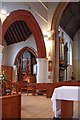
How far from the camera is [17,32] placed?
1258 cm

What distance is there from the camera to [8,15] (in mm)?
7453

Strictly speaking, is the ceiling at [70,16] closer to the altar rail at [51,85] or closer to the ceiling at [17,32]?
the ceiling at [17,32]

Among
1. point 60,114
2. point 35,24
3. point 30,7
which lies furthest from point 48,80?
point 60,114

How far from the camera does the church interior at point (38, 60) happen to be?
4074 mm

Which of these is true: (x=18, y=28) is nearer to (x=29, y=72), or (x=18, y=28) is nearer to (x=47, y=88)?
(x=29, y=72)

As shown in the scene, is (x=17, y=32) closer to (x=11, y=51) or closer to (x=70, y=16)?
(x=11, y=51)

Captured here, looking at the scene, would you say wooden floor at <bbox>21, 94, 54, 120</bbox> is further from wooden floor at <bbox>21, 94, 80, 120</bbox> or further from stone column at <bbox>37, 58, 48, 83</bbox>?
stone column at <bbox>37, 58, 48, 83</bbox>

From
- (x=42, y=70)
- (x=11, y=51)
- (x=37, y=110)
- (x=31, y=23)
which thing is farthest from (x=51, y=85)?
(x=11, y=51)

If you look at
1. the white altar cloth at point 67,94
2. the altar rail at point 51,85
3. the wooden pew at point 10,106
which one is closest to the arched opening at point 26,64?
the altar rail at point 51,85

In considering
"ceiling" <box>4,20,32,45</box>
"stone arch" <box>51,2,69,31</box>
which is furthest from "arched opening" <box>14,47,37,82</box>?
"stone arch" <box>51,2,69,31</box>

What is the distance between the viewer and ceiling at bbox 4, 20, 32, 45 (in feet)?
39.7

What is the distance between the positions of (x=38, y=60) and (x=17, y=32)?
3286 mm

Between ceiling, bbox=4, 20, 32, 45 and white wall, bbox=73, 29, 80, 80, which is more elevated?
ceiling, bbox=4, 20, 32, 45

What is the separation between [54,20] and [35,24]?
98cm
